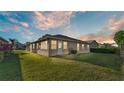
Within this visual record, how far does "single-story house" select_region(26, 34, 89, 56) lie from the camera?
696 cm

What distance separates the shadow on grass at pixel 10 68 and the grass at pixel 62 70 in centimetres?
15

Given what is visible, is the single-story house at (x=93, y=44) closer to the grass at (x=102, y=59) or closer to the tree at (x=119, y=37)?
the grass at (x=102, y=59)

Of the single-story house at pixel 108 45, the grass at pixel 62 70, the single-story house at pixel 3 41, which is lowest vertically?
the grass at pixel 62 70

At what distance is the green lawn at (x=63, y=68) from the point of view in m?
6.64

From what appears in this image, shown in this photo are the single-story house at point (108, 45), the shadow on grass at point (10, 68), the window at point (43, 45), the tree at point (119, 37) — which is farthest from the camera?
the window at point (43, 45)

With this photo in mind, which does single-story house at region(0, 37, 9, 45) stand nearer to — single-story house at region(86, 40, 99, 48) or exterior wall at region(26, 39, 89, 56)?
exterior wall at region(26, 39, 89, 56)

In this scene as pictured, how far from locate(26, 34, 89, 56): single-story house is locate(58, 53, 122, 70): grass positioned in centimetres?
20

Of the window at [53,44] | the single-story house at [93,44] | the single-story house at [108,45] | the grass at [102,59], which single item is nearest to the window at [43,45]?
the window at [53,44]

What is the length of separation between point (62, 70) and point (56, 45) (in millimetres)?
845

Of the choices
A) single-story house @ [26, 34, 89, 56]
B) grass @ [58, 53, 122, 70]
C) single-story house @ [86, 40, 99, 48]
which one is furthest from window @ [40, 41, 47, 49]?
single-story house @ [86, 40, 99, 48]

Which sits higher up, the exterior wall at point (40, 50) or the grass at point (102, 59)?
the exterior wall at point (40, 50)
